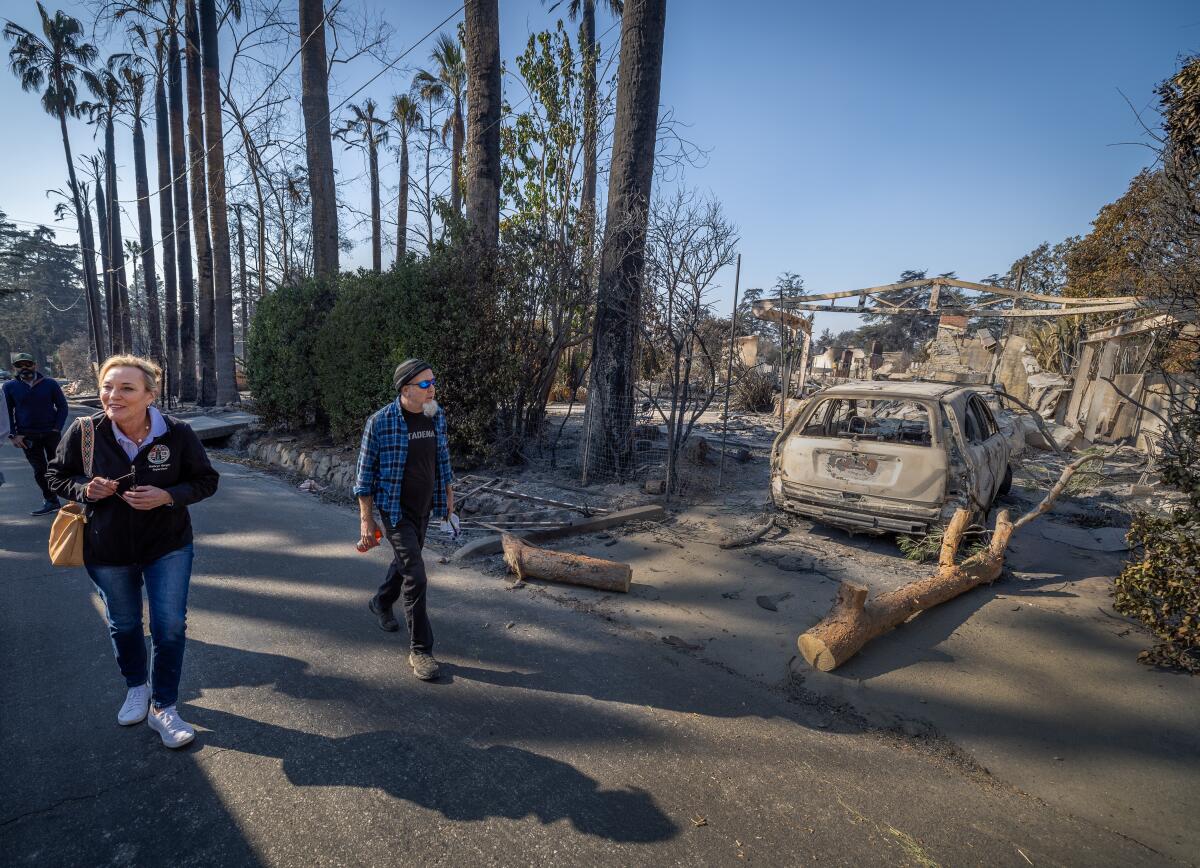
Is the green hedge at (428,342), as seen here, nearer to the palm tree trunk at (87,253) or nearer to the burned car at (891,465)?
the burned car at (891,465)

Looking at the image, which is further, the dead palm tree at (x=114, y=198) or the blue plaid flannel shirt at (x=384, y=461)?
the dead palm tree at (x=114, y=198)

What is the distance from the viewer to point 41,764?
2520mm

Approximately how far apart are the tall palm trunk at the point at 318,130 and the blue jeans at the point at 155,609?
11.5 metres

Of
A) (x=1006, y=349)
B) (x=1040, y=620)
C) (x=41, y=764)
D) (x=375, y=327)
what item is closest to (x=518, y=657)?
(x=41, y=764)

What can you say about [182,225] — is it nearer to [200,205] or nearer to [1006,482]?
[200,205]

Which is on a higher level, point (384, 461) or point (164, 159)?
point (164, 159)

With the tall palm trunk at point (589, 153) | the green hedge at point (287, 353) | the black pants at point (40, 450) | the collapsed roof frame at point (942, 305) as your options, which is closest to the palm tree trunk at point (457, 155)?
the tall palm trunk at point (589, 153)

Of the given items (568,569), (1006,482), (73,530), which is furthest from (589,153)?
(73,530)

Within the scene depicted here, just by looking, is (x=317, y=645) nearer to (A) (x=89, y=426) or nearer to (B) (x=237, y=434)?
(A) (x=89, y=426)

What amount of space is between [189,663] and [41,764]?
35.9 inches

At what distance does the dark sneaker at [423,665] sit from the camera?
3303 mm

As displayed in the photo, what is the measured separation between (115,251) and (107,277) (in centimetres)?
260

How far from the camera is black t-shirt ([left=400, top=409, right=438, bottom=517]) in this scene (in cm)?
340

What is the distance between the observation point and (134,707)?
9.25 ft
